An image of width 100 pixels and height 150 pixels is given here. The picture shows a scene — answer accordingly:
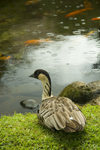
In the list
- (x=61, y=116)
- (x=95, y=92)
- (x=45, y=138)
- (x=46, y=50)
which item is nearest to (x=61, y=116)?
(x=61, y=116)

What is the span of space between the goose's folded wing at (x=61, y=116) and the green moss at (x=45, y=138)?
0.87 ft

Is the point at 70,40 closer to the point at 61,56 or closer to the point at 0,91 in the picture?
the point at 61,56

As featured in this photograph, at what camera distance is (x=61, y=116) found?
440 centimetres

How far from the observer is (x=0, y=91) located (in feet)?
26.9

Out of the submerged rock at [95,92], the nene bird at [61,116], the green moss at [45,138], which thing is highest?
the nene bird at [61,116]

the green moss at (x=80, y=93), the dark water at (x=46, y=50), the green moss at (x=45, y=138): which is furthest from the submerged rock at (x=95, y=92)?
the green moss at (x=45, y=138)

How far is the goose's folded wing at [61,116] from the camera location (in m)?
4.22

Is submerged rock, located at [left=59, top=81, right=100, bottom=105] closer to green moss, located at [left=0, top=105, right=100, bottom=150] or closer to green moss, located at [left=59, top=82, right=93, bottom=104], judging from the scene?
green moss, located at [left=59, top=82, right=93, bottom=104]

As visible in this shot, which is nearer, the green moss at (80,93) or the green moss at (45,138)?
the green moss at (45,138)

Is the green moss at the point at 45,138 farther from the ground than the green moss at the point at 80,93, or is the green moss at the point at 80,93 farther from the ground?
the green moss at the point at 45,138

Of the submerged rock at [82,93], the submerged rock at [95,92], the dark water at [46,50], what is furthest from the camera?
the dark water at [46,50]

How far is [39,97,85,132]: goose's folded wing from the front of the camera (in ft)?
13.8

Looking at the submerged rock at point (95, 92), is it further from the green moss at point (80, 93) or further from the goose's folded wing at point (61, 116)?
the goose's folded wing at point (61, 116)

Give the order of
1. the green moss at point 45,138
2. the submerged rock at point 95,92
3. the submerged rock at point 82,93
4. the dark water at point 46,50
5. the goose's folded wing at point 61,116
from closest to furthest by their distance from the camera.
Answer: the goose's folded wing at point 61,116
the green moss at point 45,138
the submerged rock at point 95,92
the submerged rock at point 82,93
the dark water at point 46,50
